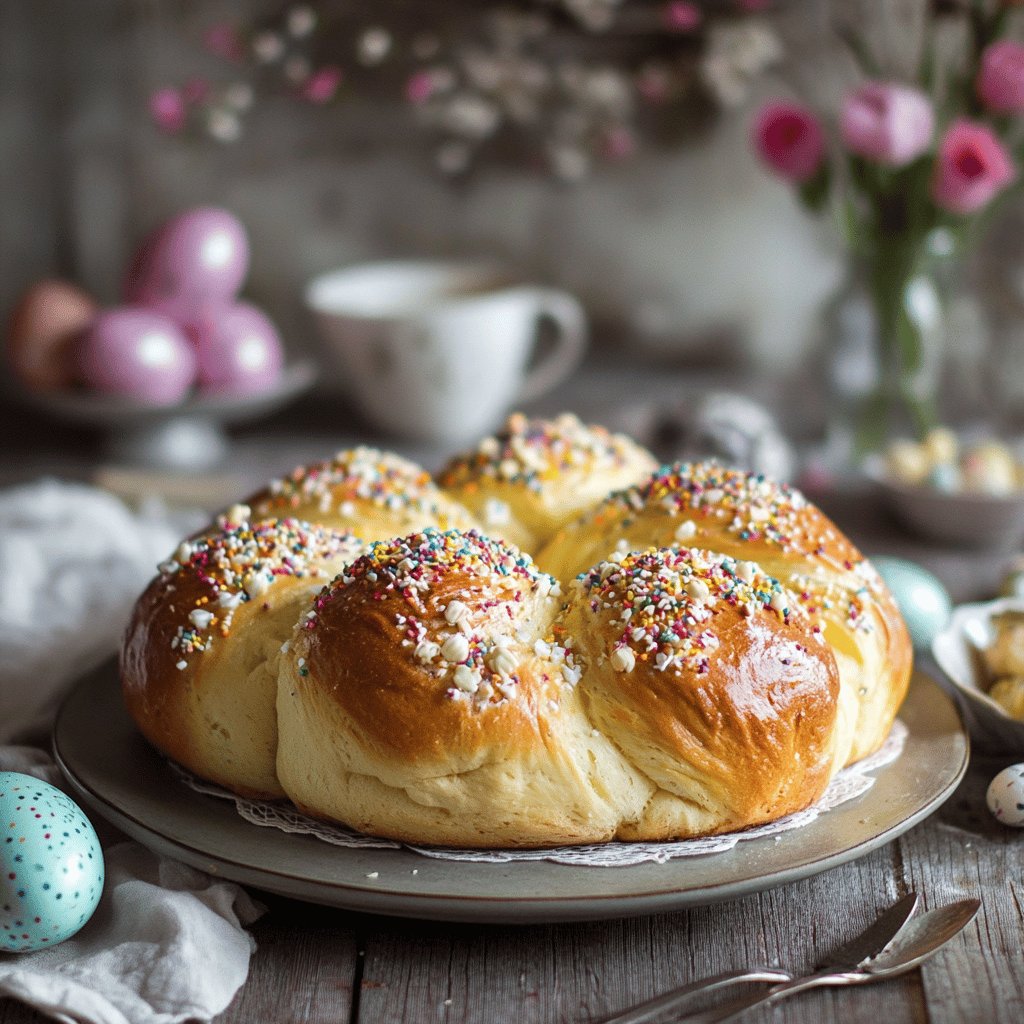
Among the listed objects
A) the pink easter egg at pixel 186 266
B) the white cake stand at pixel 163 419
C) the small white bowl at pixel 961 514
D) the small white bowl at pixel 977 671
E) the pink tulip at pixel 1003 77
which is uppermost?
the pink tulip at pixel 1003 77

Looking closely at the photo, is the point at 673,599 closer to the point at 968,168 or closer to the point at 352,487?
the point at 352,487

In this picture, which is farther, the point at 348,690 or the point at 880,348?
the point at 880,348

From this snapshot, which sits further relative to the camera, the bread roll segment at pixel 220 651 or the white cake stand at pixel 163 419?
the white cake stand at pixel 163 419

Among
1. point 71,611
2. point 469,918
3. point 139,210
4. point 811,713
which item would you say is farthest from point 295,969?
point 139,210

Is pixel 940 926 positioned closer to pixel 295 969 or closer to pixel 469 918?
pixel 469 918

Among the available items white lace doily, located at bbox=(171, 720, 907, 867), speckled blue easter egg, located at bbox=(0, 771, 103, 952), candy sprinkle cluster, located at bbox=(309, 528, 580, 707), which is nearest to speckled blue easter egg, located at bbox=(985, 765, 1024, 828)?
white lace doily, located at bbox=(171, 720, 907, 867)

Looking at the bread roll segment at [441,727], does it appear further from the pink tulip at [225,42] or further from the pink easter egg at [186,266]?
the pink tulip at [225,42]

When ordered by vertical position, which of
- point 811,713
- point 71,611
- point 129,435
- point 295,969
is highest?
point 811,713

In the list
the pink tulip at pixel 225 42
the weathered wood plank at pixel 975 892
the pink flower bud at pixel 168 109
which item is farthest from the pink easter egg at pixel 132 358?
the weathered wood plank at pixel 975 892
